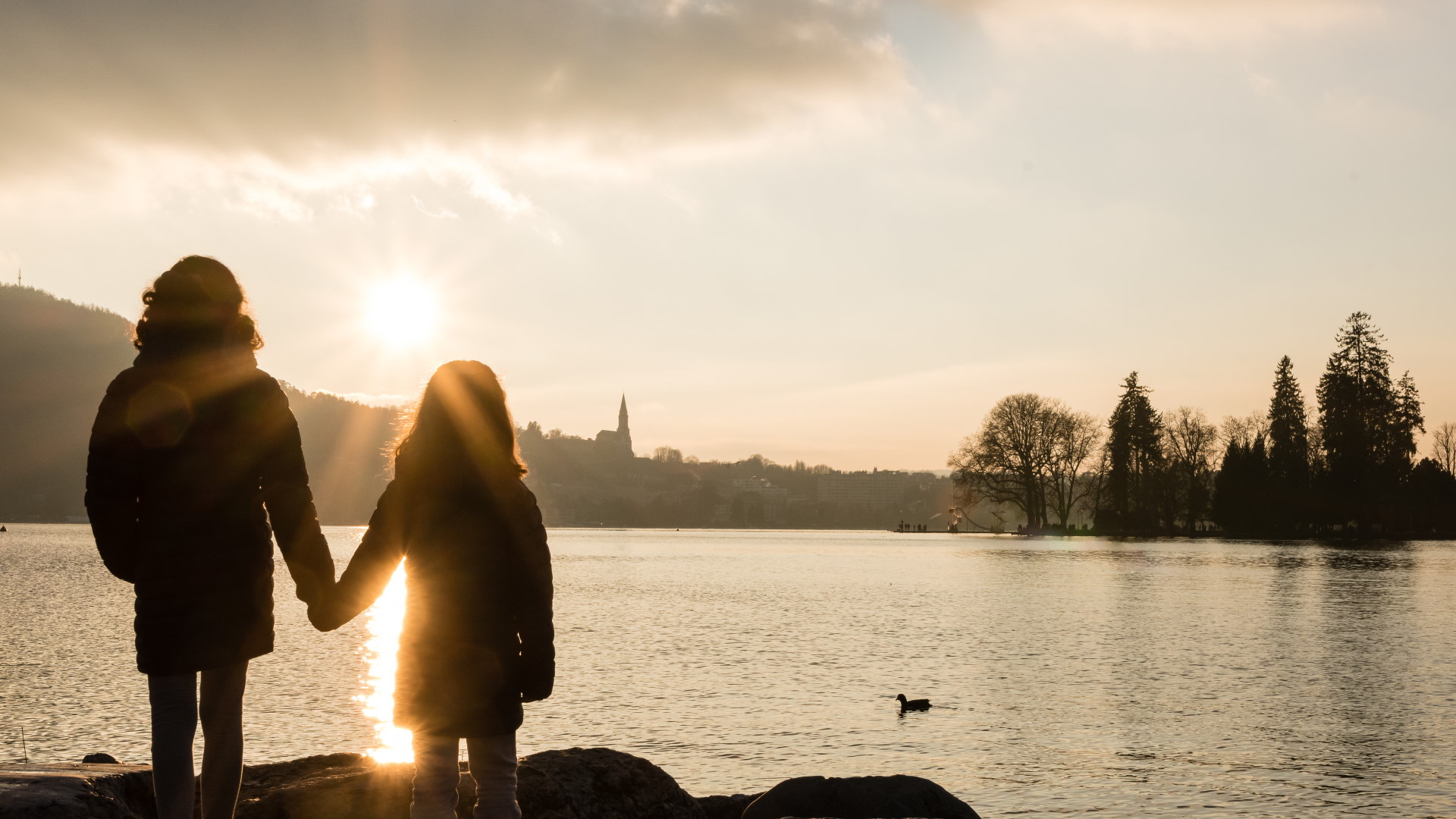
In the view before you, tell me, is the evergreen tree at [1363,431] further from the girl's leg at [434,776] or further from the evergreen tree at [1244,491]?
the girl's leg at [434,776]

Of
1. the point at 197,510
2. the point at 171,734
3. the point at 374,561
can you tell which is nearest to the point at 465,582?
the point at 374,561

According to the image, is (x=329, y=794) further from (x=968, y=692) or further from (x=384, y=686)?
(x=968, y=692)

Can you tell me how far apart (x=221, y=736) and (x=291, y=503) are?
90 centimetres

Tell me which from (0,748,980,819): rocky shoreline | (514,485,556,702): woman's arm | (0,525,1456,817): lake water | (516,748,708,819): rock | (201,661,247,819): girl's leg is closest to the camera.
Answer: (201,661,247,819): girl's leg

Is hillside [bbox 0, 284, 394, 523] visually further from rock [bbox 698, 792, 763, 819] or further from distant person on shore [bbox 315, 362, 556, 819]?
distant person on shore [bbox 315, 362, 556, 819]

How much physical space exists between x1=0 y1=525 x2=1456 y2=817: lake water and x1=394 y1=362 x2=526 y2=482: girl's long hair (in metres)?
7.89

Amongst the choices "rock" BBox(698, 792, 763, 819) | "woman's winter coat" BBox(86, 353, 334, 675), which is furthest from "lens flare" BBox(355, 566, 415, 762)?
"rock" BBox(698, 792, 763, 819)

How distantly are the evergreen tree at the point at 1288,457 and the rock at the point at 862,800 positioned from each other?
289ft

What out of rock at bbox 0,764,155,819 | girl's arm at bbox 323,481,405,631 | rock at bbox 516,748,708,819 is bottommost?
rock at bbox 516,748,708,819

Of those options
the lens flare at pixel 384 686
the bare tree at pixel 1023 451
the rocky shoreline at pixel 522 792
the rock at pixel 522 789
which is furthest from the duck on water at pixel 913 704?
the bare tree at pixel 1023 451

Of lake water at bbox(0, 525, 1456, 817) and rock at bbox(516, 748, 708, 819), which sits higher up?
rock at bbox(516, 748, 708, 819)

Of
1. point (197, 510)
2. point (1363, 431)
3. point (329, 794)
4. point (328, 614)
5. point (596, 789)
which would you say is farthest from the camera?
point (1363, 431)

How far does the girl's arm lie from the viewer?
4164 mm

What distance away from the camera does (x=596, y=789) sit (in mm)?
7031
